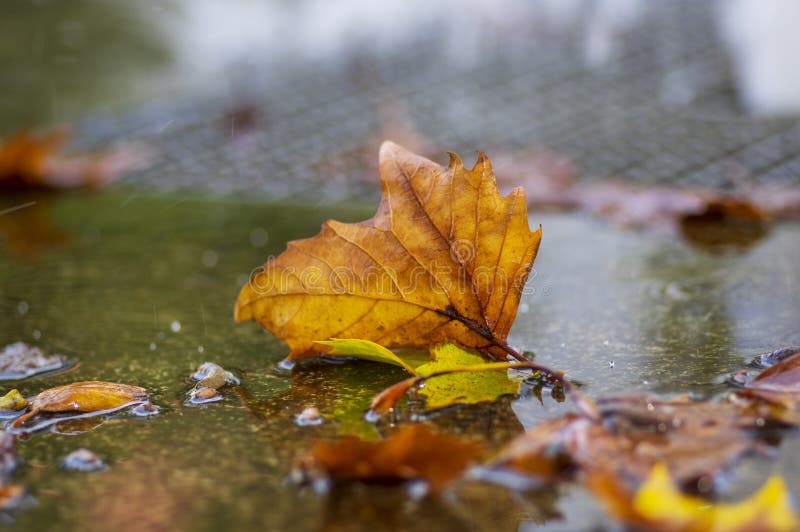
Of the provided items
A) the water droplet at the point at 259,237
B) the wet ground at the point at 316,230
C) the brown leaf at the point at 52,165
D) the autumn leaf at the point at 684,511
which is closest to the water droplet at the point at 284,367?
the wet ground at the point at 316,230

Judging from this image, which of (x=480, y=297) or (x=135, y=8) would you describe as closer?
(x=480, y=297)

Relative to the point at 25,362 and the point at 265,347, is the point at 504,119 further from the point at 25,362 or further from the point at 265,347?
the point at 25,362

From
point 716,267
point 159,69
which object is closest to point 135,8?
point 159,69

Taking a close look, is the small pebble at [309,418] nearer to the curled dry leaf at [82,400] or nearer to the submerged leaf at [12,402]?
the curled dry leaf at [82,400]

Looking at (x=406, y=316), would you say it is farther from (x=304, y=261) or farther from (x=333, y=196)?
(x=333, y=196)

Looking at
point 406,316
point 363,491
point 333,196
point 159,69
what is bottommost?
point 363,491

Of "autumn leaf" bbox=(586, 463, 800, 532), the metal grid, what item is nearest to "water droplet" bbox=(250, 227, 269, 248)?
→ the metal grid
